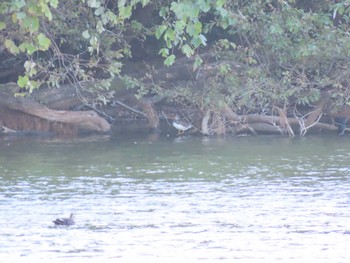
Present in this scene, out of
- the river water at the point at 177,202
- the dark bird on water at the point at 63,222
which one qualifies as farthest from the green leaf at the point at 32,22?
the dark bird on water at the point at 63,222

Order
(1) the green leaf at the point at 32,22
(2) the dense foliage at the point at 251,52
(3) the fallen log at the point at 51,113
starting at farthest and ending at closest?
(3) the fallen log at the point at 51,113, (2) the dense foliage at the point at 251,52, (1) the green leaf at the point at 32,22

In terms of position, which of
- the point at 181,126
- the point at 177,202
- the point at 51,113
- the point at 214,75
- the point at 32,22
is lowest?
the point at 177,202

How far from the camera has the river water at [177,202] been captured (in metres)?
10.3

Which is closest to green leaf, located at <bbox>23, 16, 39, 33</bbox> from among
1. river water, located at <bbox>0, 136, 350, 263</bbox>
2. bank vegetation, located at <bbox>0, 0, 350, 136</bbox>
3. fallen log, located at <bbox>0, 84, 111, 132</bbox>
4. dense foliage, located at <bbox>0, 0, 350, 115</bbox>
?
river water, located at <bbox>0, 136, 350, 263</bbox>

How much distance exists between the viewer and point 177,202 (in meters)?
13.1

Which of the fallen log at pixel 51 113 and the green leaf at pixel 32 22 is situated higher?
the green leaf at pixel 32 22

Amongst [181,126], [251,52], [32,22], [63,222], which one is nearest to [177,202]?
[63,222]

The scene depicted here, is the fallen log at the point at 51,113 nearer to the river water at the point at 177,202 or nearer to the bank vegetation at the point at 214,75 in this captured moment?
the bank vegetation at the point at 214,75

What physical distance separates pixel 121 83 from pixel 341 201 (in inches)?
406

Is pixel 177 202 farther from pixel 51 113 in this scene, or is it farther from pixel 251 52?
pixel 51 113

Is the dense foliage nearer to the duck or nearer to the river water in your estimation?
the duck

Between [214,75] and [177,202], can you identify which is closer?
[177,202]

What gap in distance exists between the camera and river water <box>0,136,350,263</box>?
10.3 m

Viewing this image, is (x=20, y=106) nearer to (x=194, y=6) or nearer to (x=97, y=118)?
(x=97, y=118)
